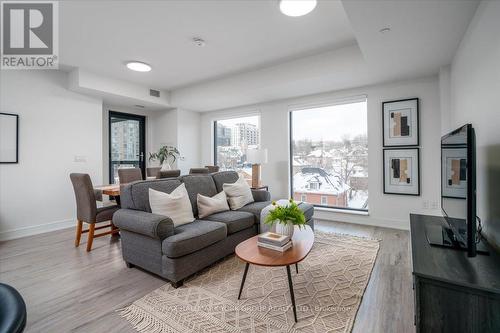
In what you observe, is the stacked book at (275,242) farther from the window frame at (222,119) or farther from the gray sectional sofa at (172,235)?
the window frame at (222,119)

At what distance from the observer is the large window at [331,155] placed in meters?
4.19

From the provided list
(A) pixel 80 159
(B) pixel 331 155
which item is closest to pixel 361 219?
(B) pixel 331 155

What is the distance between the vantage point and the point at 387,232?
11.7 feet

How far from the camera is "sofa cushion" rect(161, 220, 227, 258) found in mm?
2035

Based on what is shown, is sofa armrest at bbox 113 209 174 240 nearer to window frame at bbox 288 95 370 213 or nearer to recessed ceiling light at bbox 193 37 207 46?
recessed ceiling light at bbox 193 37 207 46

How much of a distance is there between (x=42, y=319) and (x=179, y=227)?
118 centimetres

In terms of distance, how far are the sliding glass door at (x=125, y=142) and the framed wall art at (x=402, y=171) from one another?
5.37 m

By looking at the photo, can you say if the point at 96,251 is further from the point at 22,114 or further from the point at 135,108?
the point at 135,108

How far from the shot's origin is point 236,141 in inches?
229

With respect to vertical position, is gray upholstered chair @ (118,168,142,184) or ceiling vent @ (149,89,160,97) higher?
ceiling vent @ (149,89,160,97)

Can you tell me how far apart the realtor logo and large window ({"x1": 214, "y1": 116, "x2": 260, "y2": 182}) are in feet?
11.2

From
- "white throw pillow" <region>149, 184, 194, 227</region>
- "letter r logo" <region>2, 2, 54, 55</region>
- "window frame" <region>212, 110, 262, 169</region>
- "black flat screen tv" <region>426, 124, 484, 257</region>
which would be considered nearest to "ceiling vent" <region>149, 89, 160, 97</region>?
"window frame" <region>212, 110, 262, 169</region>

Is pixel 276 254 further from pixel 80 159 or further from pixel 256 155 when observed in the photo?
pixel 80 159

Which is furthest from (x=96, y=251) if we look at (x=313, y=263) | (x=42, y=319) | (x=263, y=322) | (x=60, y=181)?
(x=313, y=263)
